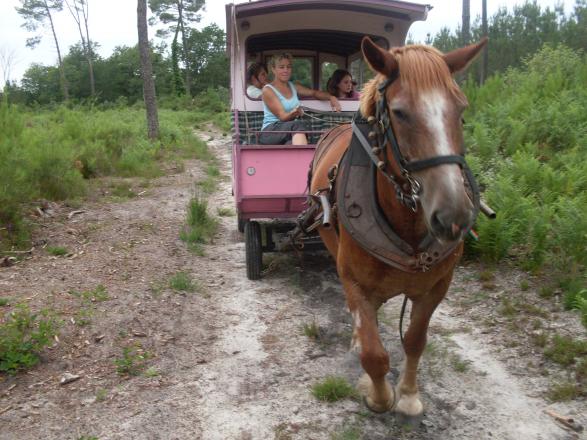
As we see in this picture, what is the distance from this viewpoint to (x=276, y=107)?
5480 millimetres

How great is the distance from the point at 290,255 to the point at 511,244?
8.17 ft

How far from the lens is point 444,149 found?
2.02m

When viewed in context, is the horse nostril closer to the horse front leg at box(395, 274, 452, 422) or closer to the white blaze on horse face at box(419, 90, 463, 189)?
the white blaze on horse face at box(419, 90, 463, 189)

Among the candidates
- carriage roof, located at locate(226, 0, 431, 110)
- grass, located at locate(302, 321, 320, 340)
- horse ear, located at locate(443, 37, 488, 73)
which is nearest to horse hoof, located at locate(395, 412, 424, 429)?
grass, located at locate(302, 321, 320, 340)

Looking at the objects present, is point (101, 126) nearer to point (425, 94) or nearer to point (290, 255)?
point (290, 255)

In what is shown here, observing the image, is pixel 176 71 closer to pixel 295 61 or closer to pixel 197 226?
pixel 295 61

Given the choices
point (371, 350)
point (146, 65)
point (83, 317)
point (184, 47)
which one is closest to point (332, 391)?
point (371, 350)

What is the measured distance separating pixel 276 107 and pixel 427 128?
359cm

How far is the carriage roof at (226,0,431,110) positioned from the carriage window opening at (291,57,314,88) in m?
0.13

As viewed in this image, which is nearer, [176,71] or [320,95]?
[320,95]

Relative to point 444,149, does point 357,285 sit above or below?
below

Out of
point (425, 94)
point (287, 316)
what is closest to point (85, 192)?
point (287, 316)

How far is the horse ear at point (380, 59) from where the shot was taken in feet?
7.29

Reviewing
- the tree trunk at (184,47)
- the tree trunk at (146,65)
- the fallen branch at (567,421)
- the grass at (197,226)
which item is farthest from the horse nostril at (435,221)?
the tree trunk at (184,47)
